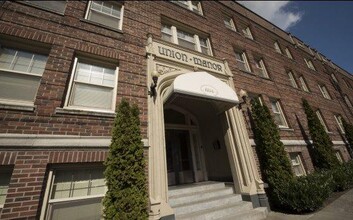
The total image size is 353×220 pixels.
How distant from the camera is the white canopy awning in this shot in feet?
17.8

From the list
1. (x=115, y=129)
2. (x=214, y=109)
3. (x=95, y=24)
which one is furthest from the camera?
(x=214, y=109)

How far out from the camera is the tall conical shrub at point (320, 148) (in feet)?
29.9

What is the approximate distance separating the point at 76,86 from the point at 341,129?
18.3 metres

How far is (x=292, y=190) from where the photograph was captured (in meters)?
6.02

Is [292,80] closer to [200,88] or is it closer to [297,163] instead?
[297,163]

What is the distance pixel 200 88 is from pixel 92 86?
11.0 feet

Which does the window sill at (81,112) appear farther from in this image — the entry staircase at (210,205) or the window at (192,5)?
the window at (192,5)

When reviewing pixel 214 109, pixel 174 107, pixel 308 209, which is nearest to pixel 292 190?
pixel 308 209

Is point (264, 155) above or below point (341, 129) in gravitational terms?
below

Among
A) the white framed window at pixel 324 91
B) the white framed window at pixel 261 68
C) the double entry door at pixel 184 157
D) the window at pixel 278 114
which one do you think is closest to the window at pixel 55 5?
the double entry door at pixel 184 157

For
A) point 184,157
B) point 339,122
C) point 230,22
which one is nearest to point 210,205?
point 184,157

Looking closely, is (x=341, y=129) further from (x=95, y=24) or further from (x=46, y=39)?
(x=46, y=39)

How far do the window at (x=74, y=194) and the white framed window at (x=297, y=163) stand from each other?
29.5 ft

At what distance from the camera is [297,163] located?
9.05 metres
